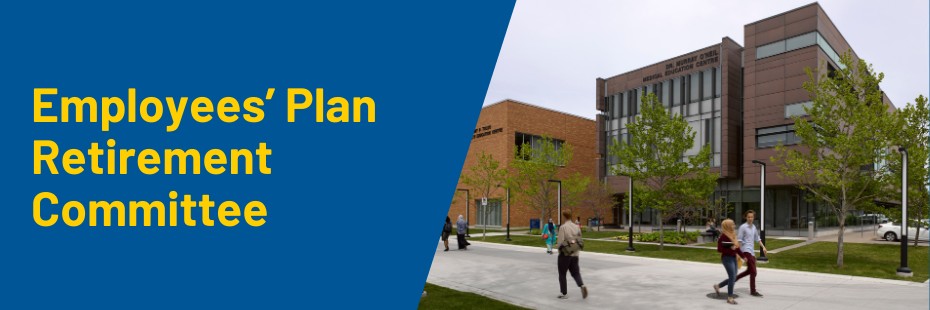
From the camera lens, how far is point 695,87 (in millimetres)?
37156

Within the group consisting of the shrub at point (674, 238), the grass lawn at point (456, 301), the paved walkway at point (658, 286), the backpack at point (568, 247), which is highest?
the backpack at point (568, 247)

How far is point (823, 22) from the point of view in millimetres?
31672

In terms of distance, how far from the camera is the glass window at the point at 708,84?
36.0 meters

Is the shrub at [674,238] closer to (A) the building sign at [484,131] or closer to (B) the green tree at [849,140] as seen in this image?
(B) the green tree at [849,140]

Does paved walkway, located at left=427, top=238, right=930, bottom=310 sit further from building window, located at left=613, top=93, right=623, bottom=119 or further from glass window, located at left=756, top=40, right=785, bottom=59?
building window, located at left=613, top=93, right=623, bottom=119

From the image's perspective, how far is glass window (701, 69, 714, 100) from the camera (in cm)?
3597

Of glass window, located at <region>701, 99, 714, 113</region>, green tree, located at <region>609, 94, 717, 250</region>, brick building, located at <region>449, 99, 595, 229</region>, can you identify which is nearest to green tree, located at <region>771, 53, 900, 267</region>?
green tree, located at <region>609, 94, 717, 250</region>

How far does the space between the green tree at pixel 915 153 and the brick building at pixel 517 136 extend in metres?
20.5

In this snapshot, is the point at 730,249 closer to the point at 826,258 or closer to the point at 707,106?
the point at 826,258

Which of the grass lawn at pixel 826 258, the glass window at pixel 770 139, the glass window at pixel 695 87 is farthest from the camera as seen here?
the glass window at pixel 695 87

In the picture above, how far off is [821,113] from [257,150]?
15.4 meters

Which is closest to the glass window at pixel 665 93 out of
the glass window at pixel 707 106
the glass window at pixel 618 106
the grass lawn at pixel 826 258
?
the glass window at pixel 707 106

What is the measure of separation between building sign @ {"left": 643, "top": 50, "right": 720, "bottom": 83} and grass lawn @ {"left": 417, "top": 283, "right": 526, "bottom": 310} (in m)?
31.4

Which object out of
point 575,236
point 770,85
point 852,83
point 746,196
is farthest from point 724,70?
point 575,236
